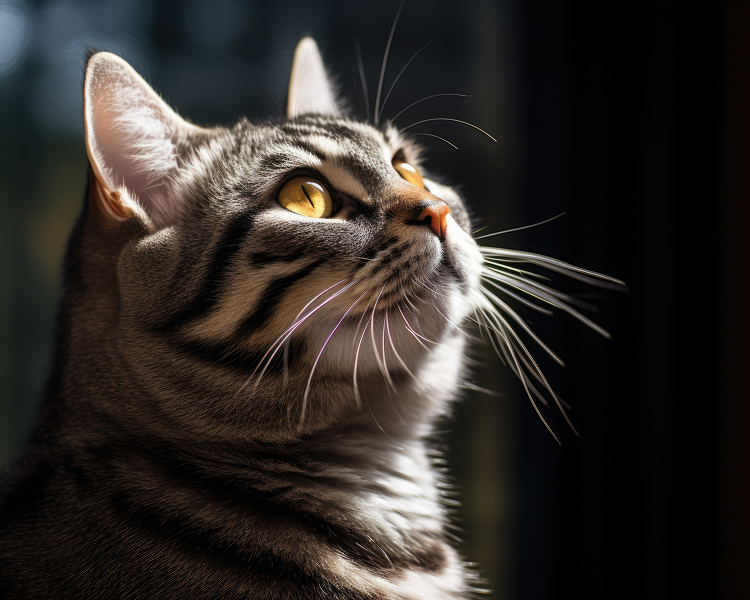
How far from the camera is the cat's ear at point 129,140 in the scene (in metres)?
0.63

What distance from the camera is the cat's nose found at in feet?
2.04

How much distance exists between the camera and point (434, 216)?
0.62m

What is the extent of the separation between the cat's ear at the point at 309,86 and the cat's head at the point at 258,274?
230mm

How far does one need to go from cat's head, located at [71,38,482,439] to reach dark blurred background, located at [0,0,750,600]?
0.25 metres

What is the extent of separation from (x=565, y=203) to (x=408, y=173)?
1.86 feet

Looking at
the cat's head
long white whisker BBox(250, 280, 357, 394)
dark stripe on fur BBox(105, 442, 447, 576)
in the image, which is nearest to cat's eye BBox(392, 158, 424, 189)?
the cat's head

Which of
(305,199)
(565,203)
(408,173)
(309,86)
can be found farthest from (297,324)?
(565,203)

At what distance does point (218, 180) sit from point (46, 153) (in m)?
0.83

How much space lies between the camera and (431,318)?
65cm

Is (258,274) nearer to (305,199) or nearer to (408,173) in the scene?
(305,199)

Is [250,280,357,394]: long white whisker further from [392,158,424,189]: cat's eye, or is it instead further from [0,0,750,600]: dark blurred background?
[0,0,750,600]: dark blurred background

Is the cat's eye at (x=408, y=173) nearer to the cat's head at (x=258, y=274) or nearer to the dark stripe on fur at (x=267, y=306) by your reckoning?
the cat's head at (x=258, y=274)

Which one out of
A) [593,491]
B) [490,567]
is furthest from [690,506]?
[490,567]

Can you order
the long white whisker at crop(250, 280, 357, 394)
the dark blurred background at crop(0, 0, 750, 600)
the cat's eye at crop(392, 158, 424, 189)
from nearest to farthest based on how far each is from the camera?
the long white whisker at crop(250, 280, 357, 394)
the cat's eye at crop(392, 158, 424, 189)
the dark blurred background at crop(0, 0, 750, 600)
